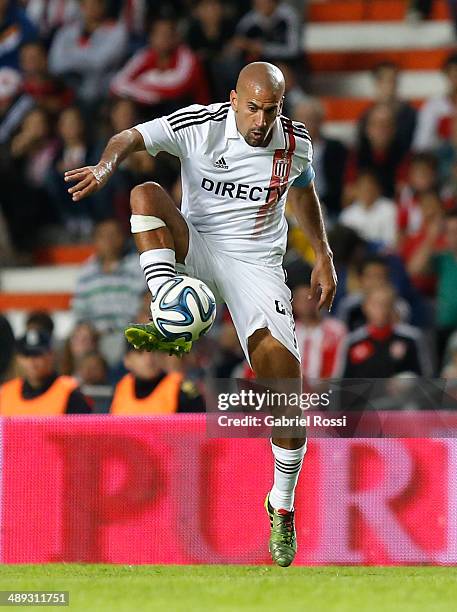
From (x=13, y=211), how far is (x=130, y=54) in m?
1.86

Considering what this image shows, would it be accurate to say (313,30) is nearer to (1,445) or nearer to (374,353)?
(374,353)

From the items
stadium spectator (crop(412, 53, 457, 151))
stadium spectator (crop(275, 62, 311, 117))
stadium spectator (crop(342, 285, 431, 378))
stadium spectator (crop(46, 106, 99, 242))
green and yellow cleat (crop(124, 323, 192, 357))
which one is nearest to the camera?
green and yellow cleat (crop(124, 323, 192, 357))

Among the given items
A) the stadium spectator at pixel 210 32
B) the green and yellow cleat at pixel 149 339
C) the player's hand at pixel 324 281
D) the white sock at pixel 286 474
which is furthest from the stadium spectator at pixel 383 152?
→ the green and yellow cleat at pixel 149 339

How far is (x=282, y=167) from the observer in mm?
7195

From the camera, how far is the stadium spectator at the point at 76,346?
36.3 ft

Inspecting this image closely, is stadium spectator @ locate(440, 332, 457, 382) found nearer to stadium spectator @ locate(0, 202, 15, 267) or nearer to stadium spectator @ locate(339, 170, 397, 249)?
stadium spectator @ locate(339, 170, 397, 249)

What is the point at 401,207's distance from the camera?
1202 cm

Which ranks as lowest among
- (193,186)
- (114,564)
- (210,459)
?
(114,564)

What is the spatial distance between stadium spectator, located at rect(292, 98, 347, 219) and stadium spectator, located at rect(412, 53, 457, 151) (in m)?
0.67

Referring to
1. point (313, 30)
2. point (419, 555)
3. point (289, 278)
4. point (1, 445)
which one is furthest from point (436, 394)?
point (313, 30)

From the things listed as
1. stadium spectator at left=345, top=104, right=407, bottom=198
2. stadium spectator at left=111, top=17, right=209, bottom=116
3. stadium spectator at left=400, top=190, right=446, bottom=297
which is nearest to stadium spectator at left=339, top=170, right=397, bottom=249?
stadium spectator at left=400, top=190, right=446, bottom=297

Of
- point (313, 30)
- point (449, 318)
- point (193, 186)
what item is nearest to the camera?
point (193, 186)

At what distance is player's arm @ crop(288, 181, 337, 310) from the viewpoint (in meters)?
7.41

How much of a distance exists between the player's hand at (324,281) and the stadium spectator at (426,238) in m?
4.12
